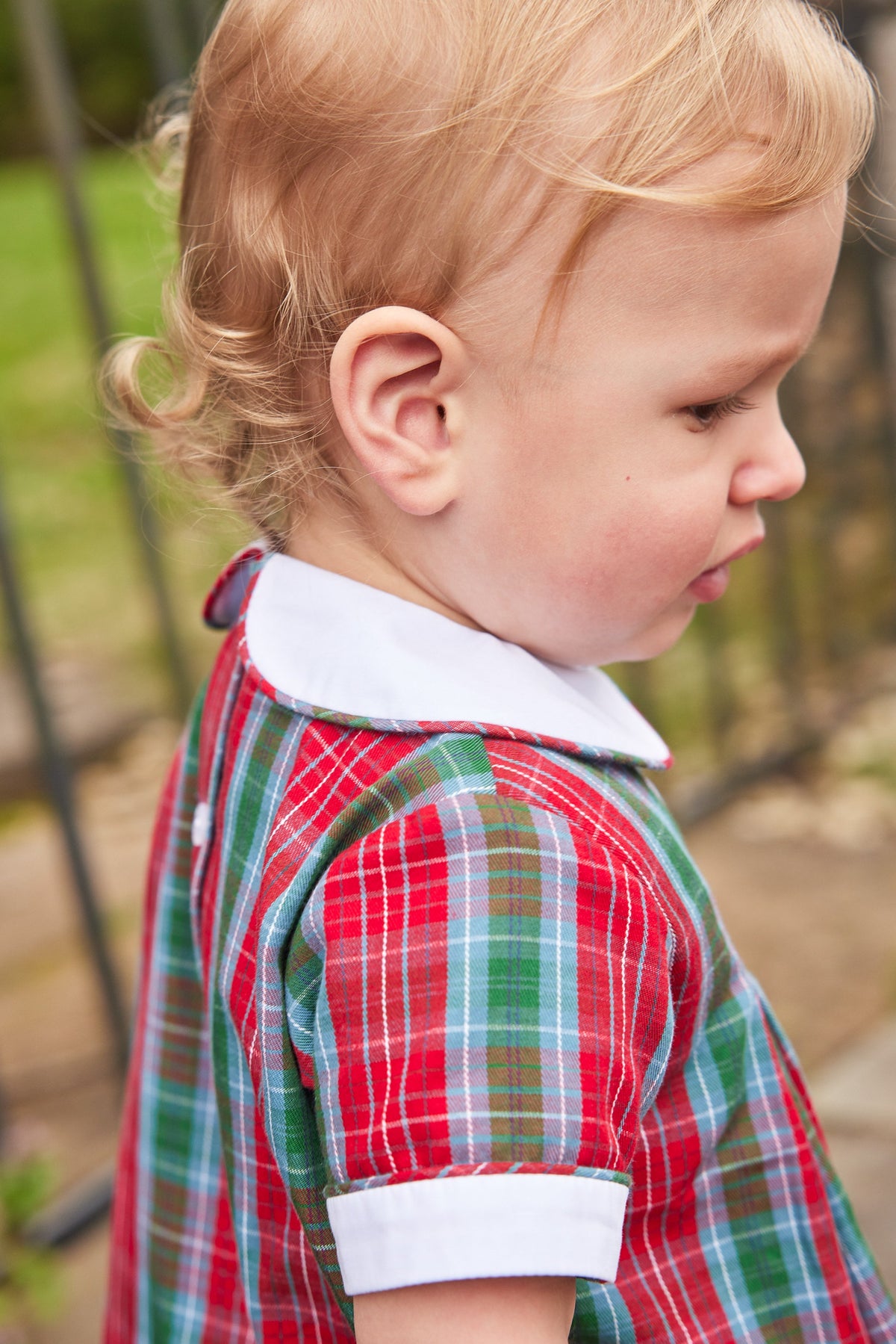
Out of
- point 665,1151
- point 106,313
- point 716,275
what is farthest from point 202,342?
point 106,313

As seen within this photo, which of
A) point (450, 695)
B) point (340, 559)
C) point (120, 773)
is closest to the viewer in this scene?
point (450, 695)

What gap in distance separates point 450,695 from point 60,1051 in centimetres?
201

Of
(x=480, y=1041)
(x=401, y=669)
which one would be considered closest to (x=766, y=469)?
(x=401, y=669)

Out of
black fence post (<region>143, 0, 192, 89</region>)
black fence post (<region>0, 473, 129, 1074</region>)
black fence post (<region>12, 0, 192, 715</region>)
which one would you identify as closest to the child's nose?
black fence post (<region>12, 0, 192, 715</region>)

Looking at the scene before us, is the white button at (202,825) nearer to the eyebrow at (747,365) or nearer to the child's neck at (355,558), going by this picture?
the child's neck at (355,558)

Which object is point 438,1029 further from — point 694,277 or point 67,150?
point 67,150

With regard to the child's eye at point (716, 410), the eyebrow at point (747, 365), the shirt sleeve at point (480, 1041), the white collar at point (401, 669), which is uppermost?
the eyebrow at point (747, 365)

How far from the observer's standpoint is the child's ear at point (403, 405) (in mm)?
873

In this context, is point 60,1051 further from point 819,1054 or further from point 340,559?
point 340,559

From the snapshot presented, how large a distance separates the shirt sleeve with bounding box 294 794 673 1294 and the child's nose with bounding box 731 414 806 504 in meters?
0.30

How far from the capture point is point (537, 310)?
33.4 inches

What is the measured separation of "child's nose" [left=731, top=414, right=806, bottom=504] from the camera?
94cm

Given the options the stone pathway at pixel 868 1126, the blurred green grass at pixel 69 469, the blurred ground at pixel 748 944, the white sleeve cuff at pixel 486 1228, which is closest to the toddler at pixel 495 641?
the white sleeve cuff at pixel 486 1228

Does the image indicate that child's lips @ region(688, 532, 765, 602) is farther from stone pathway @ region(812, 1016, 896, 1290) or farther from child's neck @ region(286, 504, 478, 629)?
stone pathway @ region(812, 1016, 896, 1290)
